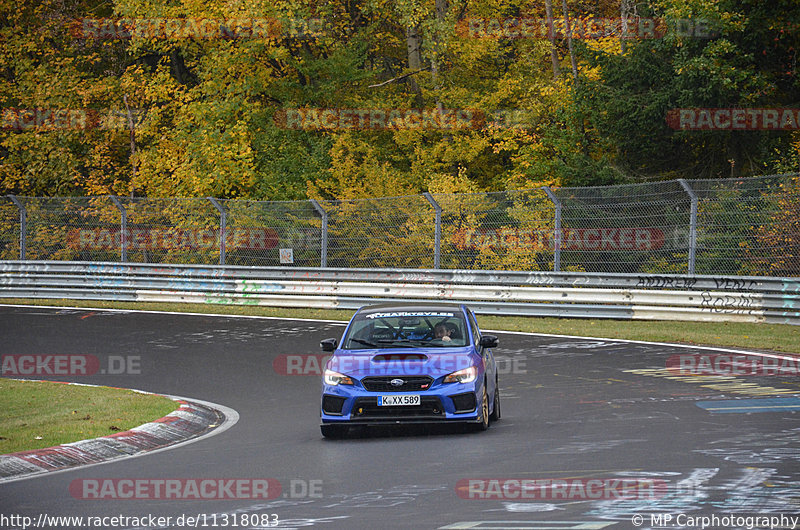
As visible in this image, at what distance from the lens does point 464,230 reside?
2467cm

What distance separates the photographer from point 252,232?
92.6ft

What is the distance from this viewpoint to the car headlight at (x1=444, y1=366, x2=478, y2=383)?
11008 millimetres

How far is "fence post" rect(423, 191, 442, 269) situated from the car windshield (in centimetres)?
1209

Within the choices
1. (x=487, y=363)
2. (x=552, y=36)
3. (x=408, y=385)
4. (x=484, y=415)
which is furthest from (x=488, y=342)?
(x=552, y=36)

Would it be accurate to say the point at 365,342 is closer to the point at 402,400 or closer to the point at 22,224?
the point at 402,400

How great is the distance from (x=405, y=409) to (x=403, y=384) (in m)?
0.25

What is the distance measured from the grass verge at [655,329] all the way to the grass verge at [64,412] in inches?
385

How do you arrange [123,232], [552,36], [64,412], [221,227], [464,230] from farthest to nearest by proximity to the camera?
[552,36], [123,232], [221,227], [464,230], [64,412]

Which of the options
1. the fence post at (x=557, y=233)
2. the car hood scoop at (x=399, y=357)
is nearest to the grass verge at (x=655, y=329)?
the fence post at (x=557, y=233)

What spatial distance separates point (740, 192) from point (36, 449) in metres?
14.8

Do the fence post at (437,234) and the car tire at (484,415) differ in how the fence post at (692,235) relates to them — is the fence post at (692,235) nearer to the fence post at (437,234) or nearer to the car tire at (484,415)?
the fence post at (437,234)

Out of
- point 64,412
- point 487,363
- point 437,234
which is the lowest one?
point 64,412

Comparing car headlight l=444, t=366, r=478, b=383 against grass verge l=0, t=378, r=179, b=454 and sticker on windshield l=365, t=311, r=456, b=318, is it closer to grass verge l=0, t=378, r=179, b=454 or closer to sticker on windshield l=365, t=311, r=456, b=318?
sticker on windshield l=365, t=311, r=456, b=318

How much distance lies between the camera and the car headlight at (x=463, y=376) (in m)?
11.0
